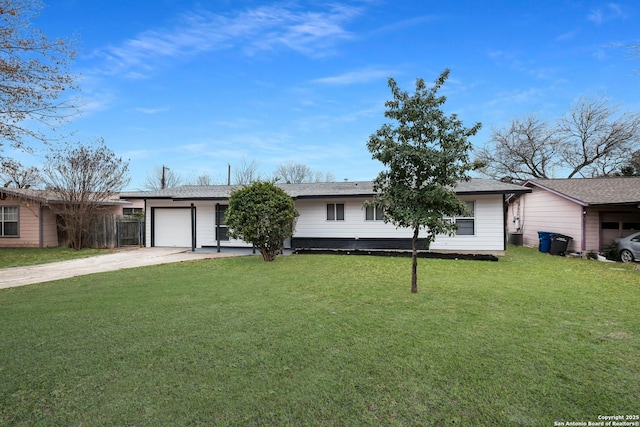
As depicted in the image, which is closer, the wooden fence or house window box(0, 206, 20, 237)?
the wooden fence

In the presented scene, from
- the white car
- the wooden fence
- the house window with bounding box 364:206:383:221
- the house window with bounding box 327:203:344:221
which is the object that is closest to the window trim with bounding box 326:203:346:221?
the house window with bounding box 327:203:344:221

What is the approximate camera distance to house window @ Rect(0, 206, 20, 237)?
1717cm

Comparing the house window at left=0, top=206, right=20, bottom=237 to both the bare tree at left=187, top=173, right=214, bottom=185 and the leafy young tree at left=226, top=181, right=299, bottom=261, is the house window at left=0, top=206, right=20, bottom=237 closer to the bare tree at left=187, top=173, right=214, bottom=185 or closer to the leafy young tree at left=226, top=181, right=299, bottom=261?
the leafy young tree at left=226, top=181, right=299, bottom=261

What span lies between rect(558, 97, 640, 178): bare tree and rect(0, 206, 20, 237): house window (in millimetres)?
38255

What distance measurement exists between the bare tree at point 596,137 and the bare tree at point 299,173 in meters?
22.4

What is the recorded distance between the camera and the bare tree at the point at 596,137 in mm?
25922

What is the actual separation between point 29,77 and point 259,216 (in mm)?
6961

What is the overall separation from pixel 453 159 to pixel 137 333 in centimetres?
553

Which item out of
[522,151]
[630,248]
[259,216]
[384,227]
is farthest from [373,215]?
[522,151]

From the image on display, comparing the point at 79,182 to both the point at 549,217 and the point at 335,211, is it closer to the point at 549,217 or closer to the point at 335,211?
the point at 335,211

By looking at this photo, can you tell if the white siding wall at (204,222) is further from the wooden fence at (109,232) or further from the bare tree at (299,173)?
the bare tree at (299,173)

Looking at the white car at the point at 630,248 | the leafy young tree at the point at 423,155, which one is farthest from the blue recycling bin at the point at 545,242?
the leafy young tree at the point at 423,155

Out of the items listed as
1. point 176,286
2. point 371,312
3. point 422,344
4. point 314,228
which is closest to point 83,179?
point 314,228

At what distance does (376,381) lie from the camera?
3.04 metres
